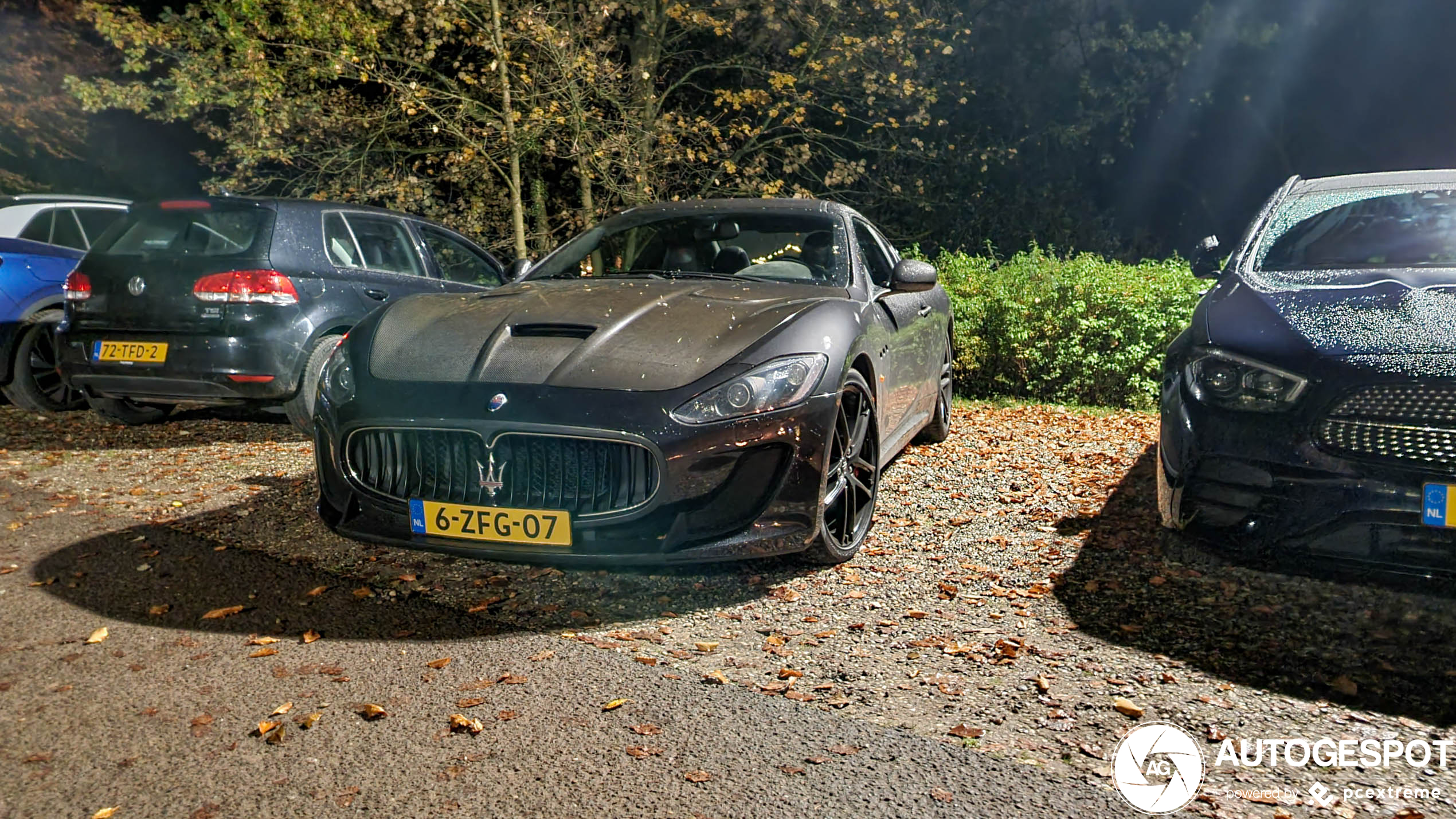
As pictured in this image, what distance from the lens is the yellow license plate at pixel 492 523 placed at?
3920 millimetres

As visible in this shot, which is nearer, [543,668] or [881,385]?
[543,668]

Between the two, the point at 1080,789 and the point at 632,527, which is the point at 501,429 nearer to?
the point at 632,527

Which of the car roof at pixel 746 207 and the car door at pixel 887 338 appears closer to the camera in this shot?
the car door at pixel 887 338

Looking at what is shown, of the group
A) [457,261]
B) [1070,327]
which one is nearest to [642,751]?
[457,261]

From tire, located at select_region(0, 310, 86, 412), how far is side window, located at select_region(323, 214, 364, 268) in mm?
2652

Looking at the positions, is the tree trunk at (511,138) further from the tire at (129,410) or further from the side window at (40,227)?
the side window at (40,227)

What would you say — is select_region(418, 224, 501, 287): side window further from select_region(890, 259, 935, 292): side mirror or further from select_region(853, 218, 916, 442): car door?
select_region(890, 259, 935, 292): side mirror

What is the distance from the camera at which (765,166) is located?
1603 cm

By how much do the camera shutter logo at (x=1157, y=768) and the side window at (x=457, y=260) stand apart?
6978 mm

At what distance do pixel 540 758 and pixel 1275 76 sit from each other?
21.5m

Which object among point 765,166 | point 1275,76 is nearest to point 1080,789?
point 765,166

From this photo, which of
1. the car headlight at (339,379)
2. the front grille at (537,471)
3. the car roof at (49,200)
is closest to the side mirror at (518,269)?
the car headlight at (339,379)

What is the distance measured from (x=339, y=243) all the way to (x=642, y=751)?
19.7 feet

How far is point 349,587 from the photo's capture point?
14.9 ft
